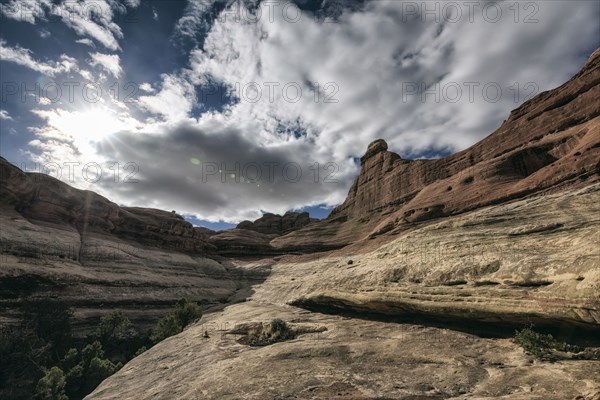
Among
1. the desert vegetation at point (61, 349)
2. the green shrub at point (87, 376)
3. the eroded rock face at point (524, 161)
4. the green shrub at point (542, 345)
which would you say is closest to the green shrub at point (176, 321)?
the desert vegetation at point (61, 349)

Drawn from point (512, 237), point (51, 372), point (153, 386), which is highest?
point (512, 237)

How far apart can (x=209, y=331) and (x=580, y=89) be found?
60032 millimetres

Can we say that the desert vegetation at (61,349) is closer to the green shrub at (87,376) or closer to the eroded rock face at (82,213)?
the green shrub at (87,376)

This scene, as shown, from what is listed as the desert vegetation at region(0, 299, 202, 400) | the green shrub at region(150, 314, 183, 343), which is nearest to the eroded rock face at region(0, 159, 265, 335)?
the desert vegetation at region(0, 299, 202, 400)

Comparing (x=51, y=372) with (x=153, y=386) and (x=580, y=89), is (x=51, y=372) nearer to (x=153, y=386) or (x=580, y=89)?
(x=153, y=386)

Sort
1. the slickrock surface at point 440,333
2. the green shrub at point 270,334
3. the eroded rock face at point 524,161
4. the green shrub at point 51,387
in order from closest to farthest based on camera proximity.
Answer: the slickrock surface at point 440,333 < the green shrub at point 270,334 < the green shrub at point 51,387 < the eroded rock face at point 524,161

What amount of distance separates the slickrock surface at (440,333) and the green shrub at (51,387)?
10870mm

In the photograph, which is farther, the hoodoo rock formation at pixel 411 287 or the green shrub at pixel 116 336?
the green shrub at pixel 116 336

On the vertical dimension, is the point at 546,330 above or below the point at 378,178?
below

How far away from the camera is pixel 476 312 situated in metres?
16.7

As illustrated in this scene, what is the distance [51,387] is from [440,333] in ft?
105

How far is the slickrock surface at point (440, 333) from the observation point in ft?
37.9

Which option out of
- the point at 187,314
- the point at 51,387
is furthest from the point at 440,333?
the point at 187,314

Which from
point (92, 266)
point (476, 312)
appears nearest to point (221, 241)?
point (92, 266)
